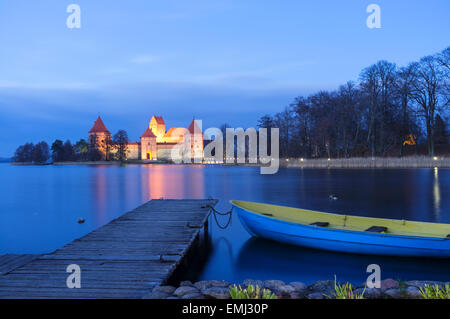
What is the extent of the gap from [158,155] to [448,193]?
3565 inches

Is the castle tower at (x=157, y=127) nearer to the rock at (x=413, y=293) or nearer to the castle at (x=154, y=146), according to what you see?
the castle at (x=154, y=146)

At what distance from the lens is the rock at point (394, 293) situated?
4.78 metres

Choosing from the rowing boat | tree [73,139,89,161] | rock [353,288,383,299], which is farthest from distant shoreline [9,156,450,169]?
tree [73,139,89,161]

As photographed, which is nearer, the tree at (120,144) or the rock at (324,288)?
the rock at (324,288)

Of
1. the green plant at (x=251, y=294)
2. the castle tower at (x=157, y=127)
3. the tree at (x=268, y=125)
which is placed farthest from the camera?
the castle tower at (x=157, y=127)

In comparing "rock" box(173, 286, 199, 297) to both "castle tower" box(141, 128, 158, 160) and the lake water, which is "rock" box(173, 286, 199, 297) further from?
"castle tower" box(141, 128, 158, 160)

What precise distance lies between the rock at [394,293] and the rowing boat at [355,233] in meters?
3.03

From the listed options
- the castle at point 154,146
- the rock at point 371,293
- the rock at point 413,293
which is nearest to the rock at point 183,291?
the rock at point 371,293

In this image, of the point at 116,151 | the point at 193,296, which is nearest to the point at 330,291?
the point at 193,296

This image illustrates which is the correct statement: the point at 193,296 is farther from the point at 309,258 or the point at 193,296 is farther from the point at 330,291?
the point at 309,258

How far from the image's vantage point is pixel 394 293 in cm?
486

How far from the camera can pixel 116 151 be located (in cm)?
10025

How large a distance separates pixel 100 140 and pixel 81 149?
31.0ft

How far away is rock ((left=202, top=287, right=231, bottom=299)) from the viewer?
4.63 meters
